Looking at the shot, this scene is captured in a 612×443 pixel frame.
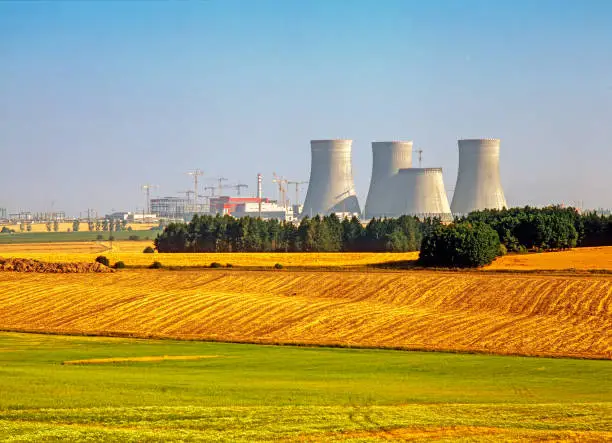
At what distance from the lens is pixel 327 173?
443 ft

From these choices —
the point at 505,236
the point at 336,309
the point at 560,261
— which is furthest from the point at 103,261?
the point at 505,236

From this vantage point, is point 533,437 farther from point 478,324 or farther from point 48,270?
point 48,270

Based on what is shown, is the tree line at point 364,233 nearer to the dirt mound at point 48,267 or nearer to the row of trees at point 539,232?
the row of trees at point 539,232

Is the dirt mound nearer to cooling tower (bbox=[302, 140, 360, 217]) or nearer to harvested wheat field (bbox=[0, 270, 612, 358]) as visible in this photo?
harvested wheat field (bbox=[0, 270, 612, 358])

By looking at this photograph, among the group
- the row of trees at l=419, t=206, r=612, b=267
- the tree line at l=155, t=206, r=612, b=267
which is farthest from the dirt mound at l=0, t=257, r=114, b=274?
the tree line at l=155, t=206, r=612, b=267

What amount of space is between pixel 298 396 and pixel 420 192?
11504 cm

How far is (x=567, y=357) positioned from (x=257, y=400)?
13523 mm

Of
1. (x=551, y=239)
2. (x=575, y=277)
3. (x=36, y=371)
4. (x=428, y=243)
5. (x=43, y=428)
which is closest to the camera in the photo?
(x=43, y=428)

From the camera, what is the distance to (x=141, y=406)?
1753 cm

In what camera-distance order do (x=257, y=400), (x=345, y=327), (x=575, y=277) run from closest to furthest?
(x=257, y=400)
(x=345, y=327)
(x=575, y=277)

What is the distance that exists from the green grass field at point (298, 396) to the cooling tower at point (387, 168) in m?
107

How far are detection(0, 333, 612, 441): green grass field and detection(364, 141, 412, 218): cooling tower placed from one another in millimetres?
107213

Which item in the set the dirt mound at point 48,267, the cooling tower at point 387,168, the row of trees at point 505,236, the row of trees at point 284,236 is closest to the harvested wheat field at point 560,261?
the row of trees at point 505,236

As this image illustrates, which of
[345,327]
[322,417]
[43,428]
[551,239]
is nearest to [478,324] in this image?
[345,327]
